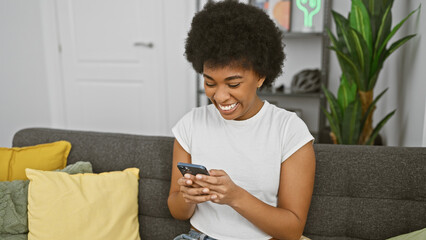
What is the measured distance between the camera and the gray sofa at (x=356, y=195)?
3.95 feet

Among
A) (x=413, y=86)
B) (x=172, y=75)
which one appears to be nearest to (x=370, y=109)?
(x=413, y=86)

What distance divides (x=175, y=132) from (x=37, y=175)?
504mm

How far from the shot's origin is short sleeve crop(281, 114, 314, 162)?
107cm

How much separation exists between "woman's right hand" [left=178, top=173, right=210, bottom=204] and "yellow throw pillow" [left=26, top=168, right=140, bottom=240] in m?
0.40

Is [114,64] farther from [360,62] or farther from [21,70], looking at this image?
[360,62]

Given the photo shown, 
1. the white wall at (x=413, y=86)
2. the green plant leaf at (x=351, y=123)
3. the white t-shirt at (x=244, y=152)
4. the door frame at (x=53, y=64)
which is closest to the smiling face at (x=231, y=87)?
the white t-shirt at (x=244, y=152)

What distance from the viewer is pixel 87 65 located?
3.59 meters

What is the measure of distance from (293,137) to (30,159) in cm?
98

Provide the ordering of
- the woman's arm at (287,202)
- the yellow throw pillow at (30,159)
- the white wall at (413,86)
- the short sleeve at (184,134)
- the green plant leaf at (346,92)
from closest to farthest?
1. the woman's arm at (287,202)
2. the short sleeve at (184,134)
3. the yellow throw pillow at (30,159)
4. the white wall at (413,86)
5. the green plant leaf at (346,92)

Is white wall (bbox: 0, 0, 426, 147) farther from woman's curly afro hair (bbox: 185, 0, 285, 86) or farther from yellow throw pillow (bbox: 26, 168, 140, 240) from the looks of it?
yellow throw pillow (bbox: 26, 168, 140, 240)

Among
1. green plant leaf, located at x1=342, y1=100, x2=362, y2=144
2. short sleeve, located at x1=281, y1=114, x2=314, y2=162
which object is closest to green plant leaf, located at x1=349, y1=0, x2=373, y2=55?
green plant leaf, located at x1=342, y1=100, x2=362, y2=144

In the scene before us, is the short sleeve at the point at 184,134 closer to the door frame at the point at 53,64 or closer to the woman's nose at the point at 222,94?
the woman's nose at the point at 222,94

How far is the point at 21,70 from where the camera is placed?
3.14 meters

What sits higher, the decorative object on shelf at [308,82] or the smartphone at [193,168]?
the decorative object on shelf at [308,82]
